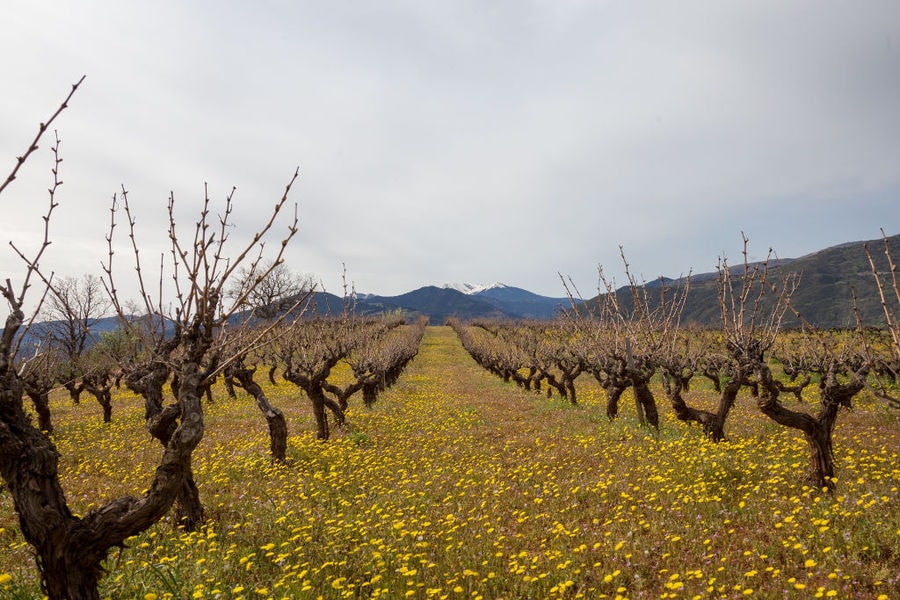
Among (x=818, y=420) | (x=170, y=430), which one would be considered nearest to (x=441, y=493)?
(x=170, y=430)

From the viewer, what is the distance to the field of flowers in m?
5.47

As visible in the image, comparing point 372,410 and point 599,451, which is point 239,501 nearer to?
point 599,451

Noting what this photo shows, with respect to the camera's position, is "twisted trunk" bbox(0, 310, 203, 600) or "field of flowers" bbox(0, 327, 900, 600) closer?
"twisted trunk" bbox(0, 310, 203, 600)

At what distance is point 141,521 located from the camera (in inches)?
179

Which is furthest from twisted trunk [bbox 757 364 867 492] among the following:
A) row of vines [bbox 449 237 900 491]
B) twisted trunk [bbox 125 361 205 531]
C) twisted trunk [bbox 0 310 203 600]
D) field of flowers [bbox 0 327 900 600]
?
twisted trunk [bbox 125 361 205 531]

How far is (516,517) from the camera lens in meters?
7.79

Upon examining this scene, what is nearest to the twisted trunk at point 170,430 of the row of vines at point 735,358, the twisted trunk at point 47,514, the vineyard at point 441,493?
the vineyard at point 441,493

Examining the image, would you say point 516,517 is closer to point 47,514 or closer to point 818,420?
point 818,420

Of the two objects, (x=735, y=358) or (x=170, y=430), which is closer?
(x=170, y=430)

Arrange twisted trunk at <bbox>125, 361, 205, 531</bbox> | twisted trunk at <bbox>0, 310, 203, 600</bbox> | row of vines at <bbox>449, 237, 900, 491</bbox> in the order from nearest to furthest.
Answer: twisted trunk at <bbox>0, 310, 203, 600</bbox> → row of vines at <bbox>449, 237, 900, 491</bbox> → twisted trunk at <bbox>125, 361, 205, 531</bbox>

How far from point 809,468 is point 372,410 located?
16.7 metres

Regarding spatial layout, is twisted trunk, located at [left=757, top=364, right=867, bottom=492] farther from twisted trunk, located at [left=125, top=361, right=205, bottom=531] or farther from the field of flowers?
twisted trunk, located at [left=125, top=361, right=205, bottom=531]

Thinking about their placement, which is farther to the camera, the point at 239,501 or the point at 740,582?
the point at 239,501

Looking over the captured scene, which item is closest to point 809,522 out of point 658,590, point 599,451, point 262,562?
point 658,590
